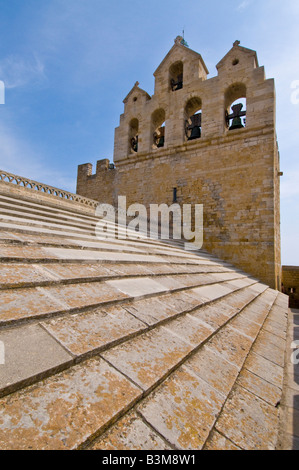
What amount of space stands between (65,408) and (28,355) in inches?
Answer: 9.0

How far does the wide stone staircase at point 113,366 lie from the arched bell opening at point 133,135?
10.1m

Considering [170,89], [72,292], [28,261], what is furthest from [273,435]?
[170,89]

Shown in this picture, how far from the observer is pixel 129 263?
95.0 inches

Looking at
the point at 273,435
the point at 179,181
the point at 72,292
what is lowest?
the point at 273,435

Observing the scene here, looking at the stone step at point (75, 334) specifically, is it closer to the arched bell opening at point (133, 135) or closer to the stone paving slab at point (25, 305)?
the stone paving slab at point (25, 305)

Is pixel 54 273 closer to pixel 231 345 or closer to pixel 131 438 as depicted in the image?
pixel 131 438

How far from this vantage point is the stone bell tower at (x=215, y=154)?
7543mm

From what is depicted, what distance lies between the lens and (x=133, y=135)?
37.4ft

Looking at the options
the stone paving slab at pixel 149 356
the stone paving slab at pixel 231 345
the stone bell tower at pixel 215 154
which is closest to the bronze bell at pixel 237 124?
the stone bell tower at pixel 215 154

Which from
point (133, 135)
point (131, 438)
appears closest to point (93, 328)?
point (131, 438)

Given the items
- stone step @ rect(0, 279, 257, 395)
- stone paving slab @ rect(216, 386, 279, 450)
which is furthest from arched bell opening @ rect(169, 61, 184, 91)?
stone paving slab @ rect(216, 386, 279, 450)

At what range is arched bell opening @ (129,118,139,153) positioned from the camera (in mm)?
11117

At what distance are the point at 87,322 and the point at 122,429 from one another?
1.61 feet
